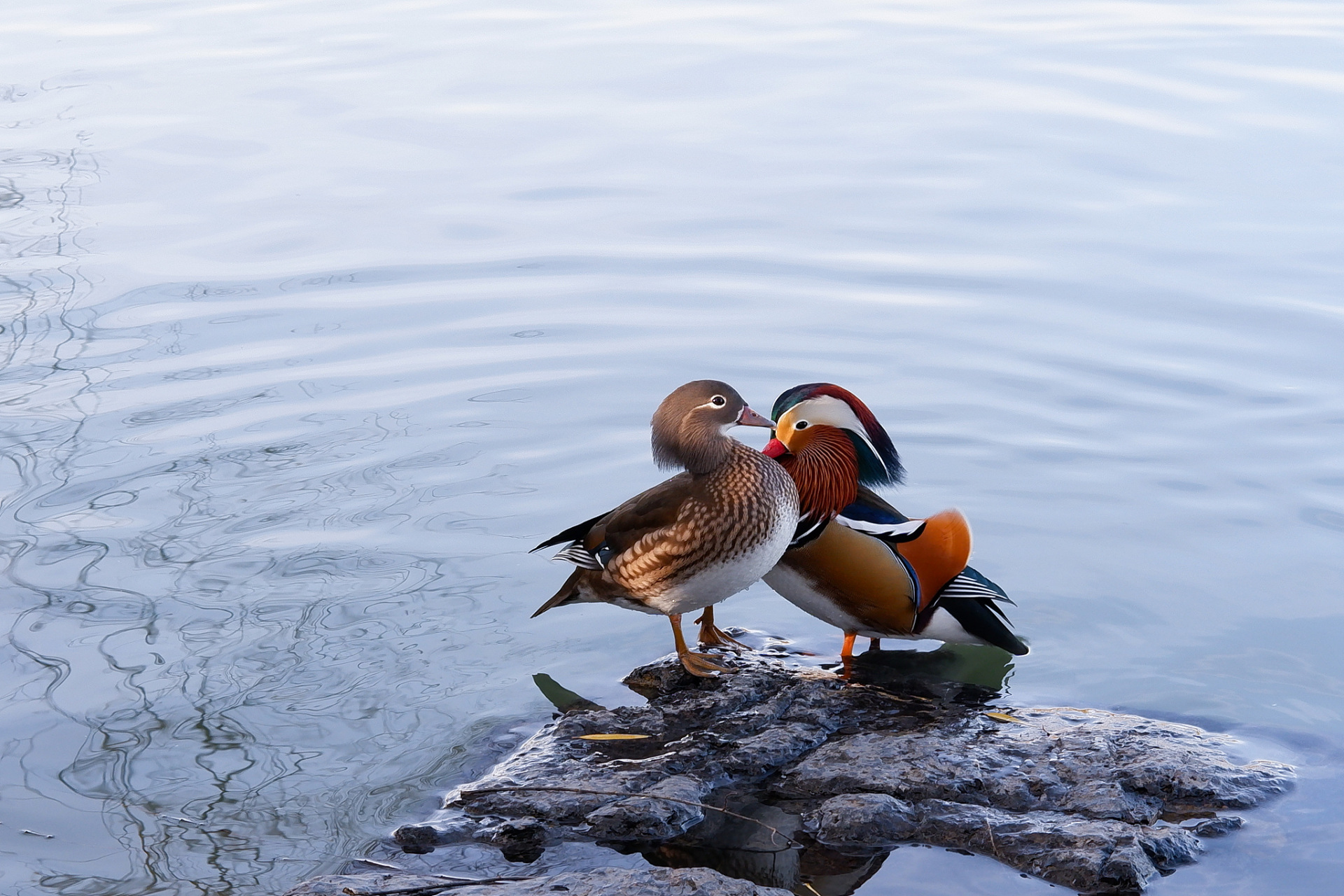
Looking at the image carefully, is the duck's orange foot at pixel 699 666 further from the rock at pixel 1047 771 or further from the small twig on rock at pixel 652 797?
the small twig on rock at pixel 652 797

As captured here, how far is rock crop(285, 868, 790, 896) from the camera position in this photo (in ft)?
10.1

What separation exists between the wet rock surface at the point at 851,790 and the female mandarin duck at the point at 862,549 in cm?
34

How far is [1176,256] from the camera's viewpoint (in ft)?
28.1

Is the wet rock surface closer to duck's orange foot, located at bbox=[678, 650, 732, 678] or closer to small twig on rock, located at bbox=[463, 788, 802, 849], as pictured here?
small twig on rock, located at bbox=[463, 788, 802, 849]

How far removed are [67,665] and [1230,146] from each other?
8.89 m

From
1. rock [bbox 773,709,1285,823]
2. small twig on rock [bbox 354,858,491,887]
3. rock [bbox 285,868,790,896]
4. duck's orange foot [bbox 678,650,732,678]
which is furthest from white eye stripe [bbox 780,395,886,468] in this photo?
small twig on rock [bbox 354,858,491,887]

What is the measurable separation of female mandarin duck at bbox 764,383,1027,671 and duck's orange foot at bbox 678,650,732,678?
38 cm

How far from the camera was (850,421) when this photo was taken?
4594mm

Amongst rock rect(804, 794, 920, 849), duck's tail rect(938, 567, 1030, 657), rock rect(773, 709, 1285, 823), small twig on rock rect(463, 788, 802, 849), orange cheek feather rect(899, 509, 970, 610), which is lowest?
small twig on rock rect(463, 788, 802, 849)

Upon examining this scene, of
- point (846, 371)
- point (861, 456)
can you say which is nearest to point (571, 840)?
point (861, 456)

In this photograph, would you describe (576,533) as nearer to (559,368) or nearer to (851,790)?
(851,790)

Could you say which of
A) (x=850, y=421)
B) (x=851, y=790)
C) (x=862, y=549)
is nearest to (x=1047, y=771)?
(x=851, y=790)

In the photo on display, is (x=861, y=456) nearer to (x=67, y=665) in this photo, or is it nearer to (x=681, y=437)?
Result: (x=681, y=437)

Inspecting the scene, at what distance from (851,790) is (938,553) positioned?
105cm
